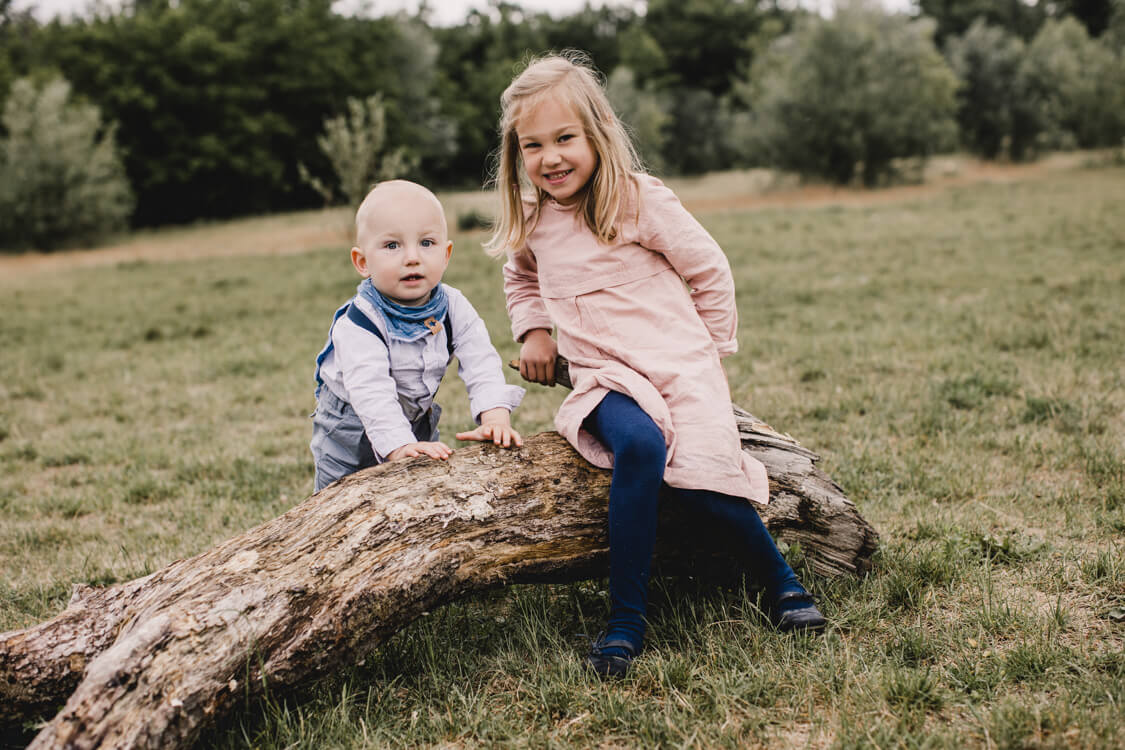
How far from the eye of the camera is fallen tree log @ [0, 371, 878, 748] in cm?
227

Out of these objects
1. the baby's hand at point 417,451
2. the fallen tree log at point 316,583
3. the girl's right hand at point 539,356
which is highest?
the girl's right hand at point 539,356

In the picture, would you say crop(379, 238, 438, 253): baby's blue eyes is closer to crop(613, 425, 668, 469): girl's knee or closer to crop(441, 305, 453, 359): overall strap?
crop(441, 305, 453, 359): overall strap

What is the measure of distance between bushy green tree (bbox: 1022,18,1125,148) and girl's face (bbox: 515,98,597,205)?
39143 millimetres

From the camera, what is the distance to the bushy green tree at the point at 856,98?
95.7 ft

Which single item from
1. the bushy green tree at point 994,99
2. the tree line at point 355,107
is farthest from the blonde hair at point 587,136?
the bushy green tree at point 994,99

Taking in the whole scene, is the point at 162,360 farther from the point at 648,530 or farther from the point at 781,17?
the point at 781,17

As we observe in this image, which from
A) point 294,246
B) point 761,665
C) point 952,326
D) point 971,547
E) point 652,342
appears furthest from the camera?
point 294,246

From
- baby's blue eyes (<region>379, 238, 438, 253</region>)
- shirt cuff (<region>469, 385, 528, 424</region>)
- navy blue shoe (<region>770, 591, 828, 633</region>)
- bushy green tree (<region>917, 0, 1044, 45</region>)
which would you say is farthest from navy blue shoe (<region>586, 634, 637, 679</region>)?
bushy green tree (<region>917, 0, 1044, 45</region>)

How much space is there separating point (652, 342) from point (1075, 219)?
51.0 ft

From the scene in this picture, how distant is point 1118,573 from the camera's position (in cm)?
323

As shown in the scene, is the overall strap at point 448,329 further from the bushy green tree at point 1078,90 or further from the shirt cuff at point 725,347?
the bushy green tree at point 1078,90

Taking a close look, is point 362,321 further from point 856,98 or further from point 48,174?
point 856,98

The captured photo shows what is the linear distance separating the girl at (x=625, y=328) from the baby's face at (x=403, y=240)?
41 cm

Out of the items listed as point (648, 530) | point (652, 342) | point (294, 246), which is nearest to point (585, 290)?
point (652, 342)
